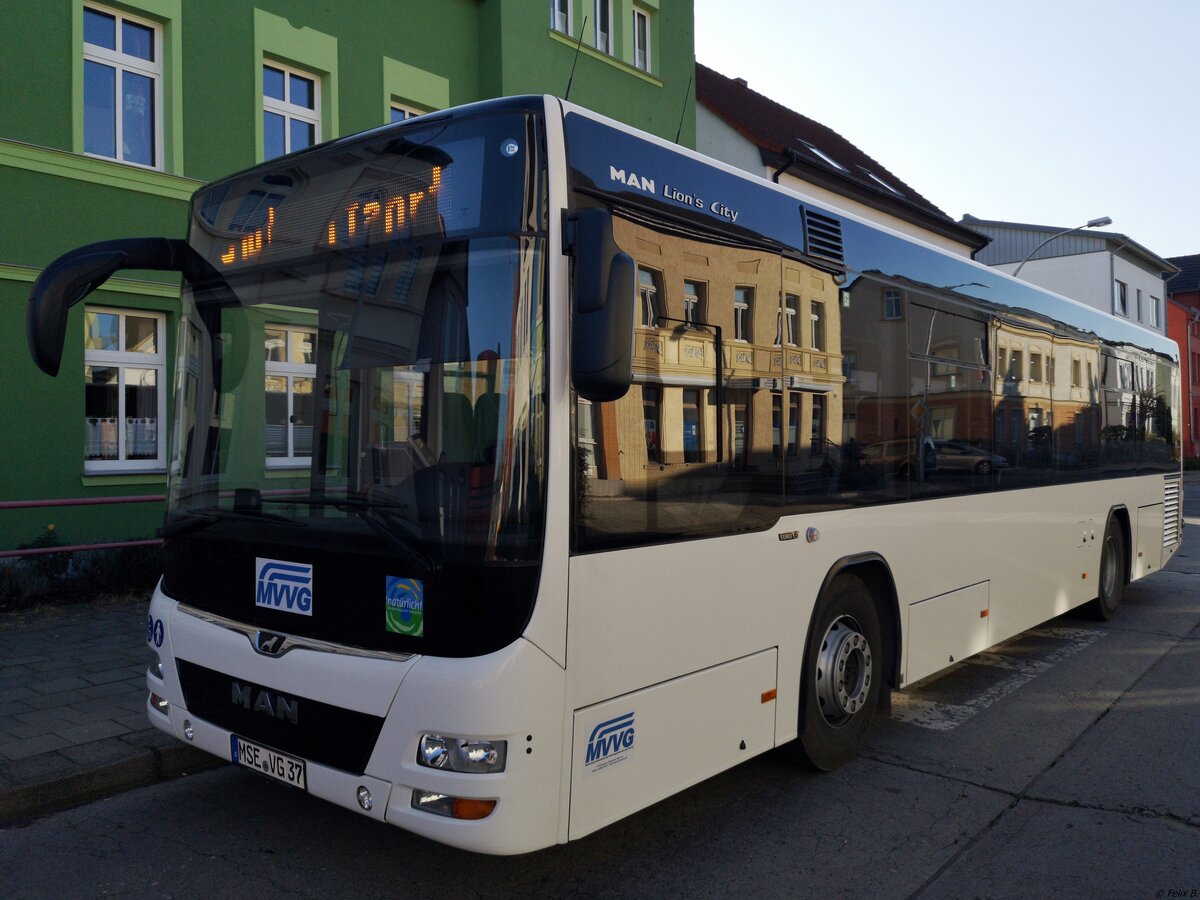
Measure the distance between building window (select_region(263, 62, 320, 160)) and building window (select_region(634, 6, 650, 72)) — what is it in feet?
22.8

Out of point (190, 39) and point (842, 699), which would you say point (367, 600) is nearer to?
point (842, 699)

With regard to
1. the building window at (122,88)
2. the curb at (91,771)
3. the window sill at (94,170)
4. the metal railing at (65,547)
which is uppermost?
the building window at (122,88)

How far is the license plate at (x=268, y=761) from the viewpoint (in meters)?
3.71

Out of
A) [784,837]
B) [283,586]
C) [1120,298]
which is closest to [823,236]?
[784,837]

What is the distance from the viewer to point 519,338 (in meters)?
3.39

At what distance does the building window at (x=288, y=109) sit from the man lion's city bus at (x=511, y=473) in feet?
29.4

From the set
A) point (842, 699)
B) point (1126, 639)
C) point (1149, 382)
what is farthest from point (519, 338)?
point (1149, 382)

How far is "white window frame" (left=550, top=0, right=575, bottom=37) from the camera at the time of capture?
53.6 ft

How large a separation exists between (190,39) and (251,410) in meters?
9.17

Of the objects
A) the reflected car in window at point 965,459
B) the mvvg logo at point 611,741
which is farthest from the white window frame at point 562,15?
the mvvg logo at point 611,741

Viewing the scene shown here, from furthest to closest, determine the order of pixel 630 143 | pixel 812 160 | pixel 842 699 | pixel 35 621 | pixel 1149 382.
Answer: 1. pixel 812 160
2. pixel 1149 382
3. pixel 35 621
4. pixel 842 699
5. pixel 630 143

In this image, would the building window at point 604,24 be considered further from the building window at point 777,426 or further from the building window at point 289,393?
the building window at point 289,393

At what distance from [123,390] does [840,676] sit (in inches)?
357

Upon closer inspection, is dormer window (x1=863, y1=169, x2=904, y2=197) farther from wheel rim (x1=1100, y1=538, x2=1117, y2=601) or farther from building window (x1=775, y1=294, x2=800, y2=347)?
building window (x1=775, y1=294, x2=800, y2=347)
